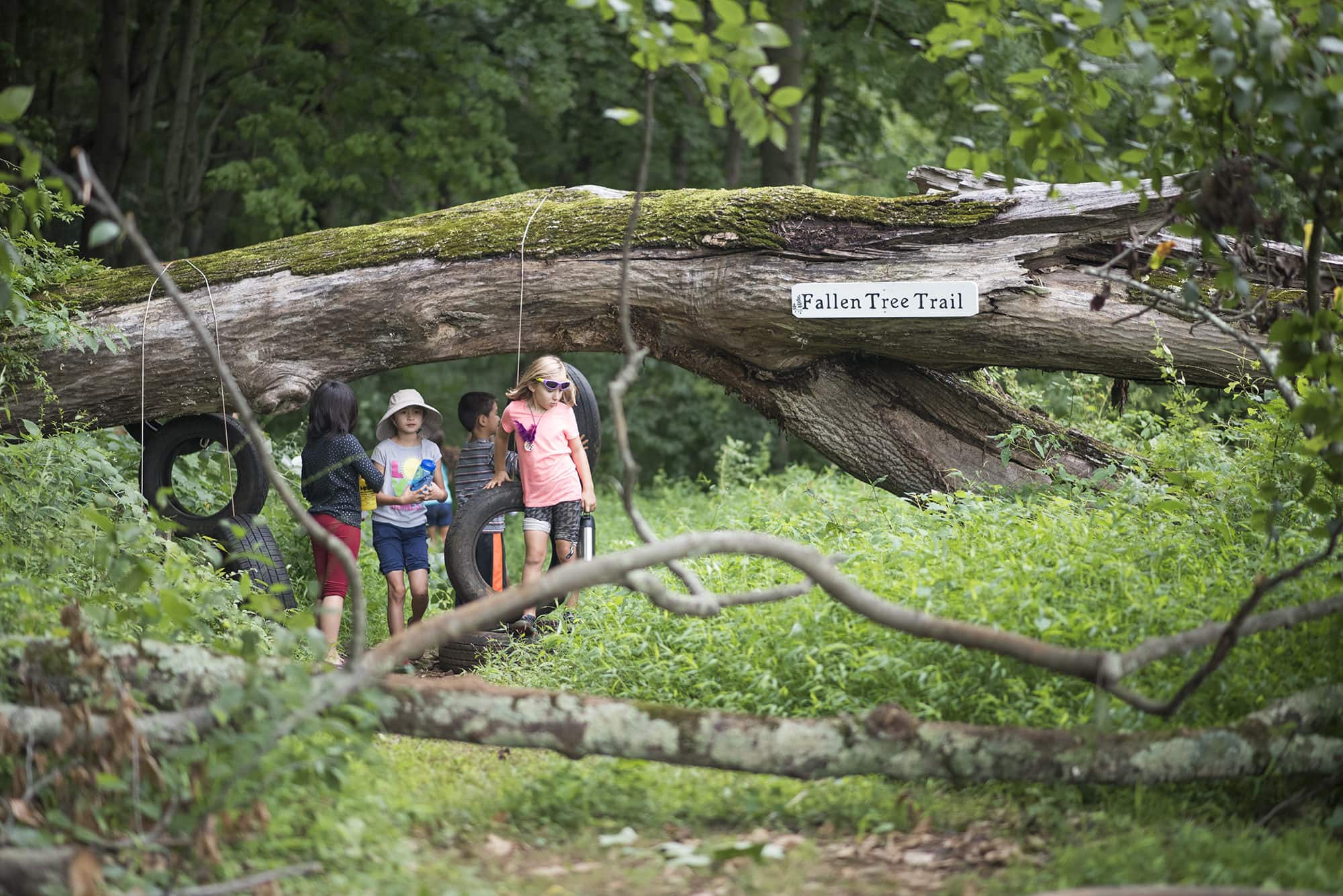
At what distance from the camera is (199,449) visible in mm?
7582

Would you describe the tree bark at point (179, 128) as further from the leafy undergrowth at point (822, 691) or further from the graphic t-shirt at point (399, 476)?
the leafy undergrowth at point (822, 691)

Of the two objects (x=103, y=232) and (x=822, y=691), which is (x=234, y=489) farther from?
(x=103, y=232)

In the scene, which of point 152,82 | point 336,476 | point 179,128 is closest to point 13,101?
point 336,476

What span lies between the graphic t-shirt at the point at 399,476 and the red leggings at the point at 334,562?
23cm

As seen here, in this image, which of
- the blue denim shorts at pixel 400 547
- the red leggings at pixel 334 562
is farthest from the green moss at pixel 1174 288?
the red leggings at pixel 334 562

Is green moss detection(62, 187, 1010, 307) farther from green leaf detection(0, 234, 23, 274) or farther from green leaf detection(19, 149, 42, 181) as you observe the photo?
green leaf detection(19, 149, 42, 181)

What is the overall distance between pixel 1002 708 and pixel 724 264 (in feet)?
10.8

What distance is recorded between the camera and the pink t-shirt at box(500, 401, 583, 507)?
732 centimetres

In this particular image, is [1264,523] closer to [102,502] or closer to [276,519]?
[102,502]

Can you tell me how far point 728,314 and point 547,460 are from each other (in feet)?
5.05

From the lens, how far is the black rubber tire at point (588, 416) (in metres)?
8.26

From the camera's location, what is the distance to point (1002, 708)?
4145 mm

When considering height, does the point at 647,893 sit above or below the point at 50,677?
below

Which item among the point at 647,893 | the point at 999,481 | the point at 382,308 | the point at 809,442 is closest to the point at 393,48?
the point at 382,308
